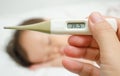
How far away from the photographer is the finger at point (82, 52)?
75 centimetres

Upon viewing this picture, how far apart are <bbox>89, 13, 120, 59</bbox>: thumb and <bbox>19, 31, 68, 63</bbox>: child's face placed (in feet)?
2.34

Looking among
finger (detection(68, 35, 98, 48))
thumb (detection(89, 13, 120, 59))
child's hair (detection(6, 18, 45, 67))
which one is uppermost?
thumb (detection(89, 13, 120, 59))

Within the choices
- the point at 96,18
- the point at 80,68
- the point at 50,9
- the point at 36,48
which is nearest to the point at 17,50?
the point at 36,48

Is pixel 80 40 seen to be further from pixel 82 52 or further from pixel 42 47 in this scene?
pixel 42 47

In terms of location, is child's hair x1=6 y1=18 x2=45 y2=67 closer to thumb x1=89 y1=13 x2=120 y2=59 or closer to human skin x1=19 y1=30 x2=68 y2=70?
human skin x1=19 y1=30 x2=68 y2=70

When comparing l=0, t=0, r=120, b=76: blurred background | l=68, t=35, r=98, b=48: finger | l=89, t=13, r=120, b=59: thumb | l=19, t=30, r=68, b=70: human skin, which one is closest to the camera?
l=89, t=13, r=120, b=59: thumb

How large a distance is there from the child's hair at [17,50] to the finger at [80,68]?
582mm

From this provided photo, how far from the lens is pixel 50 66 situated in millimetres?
1284

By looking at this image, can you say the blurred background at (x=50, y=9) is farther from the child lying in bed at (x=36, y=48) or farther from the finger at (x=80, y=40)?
the finger at (x=80, y=40)

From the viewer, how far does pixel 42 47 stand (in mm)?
1314

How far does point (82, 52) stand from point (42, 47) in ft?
1.85

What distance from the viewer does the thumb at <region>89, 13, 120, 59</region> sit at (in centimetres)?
58

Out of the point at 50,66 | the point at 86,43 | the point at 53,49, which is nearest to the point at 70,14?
the point at 53,49

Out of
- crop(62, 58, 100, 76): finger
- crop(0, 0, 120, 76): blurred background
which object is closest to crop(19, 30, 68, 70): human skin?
crop(0, 0, 120, 76): blurred background
